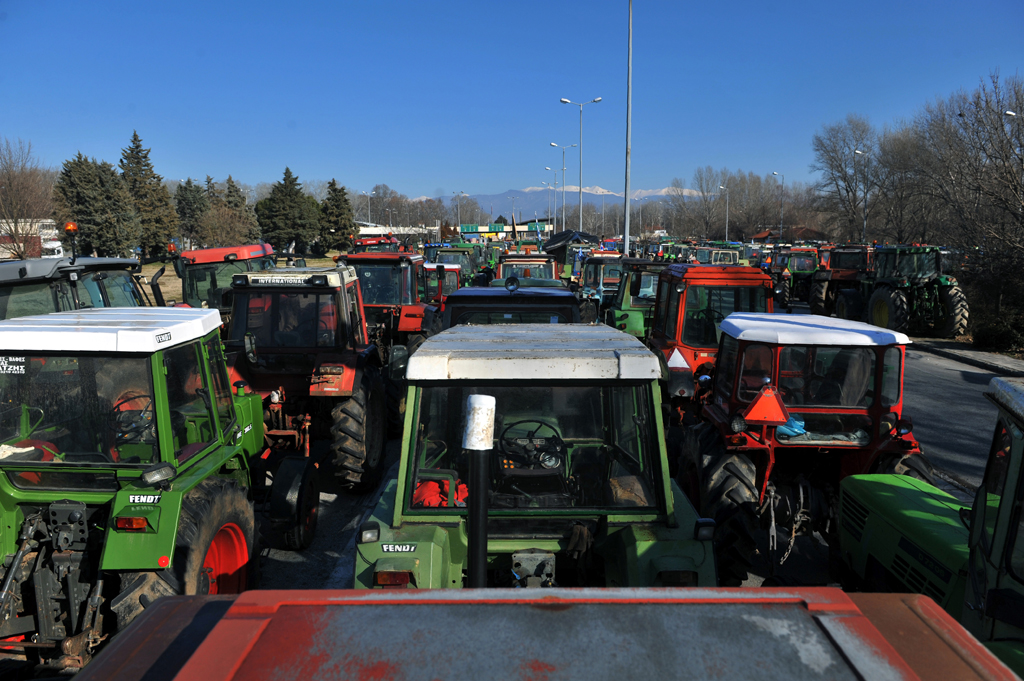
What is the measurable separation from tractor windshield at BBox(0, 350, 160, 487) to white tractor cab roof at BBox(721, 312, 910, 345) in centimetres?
439

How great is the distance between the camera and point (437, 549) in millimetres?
2896

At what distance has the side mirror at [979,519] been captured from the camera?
299cm

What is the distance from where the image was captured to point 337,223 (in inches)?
2589

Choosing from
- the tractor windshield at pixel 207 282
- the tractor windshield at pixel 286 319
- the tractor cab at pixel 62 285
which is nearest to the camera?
the tractor windshield at pixel 286 319

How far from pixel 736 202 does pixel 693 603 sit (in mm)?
106939

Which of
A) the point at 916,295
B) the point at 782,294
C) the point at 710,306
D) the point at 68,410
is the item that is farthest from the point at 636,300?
the point at 68,410

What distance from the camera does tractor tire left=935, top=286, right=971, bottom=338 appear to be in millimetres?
17231

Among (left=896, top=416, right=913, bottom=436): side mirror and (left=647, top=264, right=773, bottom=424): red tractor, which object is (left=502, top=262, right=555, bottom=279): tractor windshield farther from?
(left=896, top=416, right=913, bottom=436): side mirror

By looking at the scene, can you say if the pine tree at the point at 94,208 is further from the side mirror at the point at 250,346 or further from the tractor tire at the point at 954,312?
the tractor tire at the point at 954,312

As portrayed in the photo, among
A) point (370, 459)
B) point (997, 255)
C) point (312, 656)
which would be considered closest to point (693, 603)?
point (312, 656)

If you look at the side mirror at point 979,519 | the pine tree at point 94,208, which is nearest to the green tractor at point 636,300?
the side mirror at point 979,519

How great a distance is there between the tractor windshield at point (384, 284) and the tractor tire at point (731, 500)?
297 inches

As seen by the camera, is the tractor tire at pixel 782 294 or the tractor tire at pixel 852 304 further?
the tractor tire at pixel 852 304

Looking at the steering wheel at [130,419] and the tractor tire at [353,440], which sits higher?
the steering wheel at [130,419]
